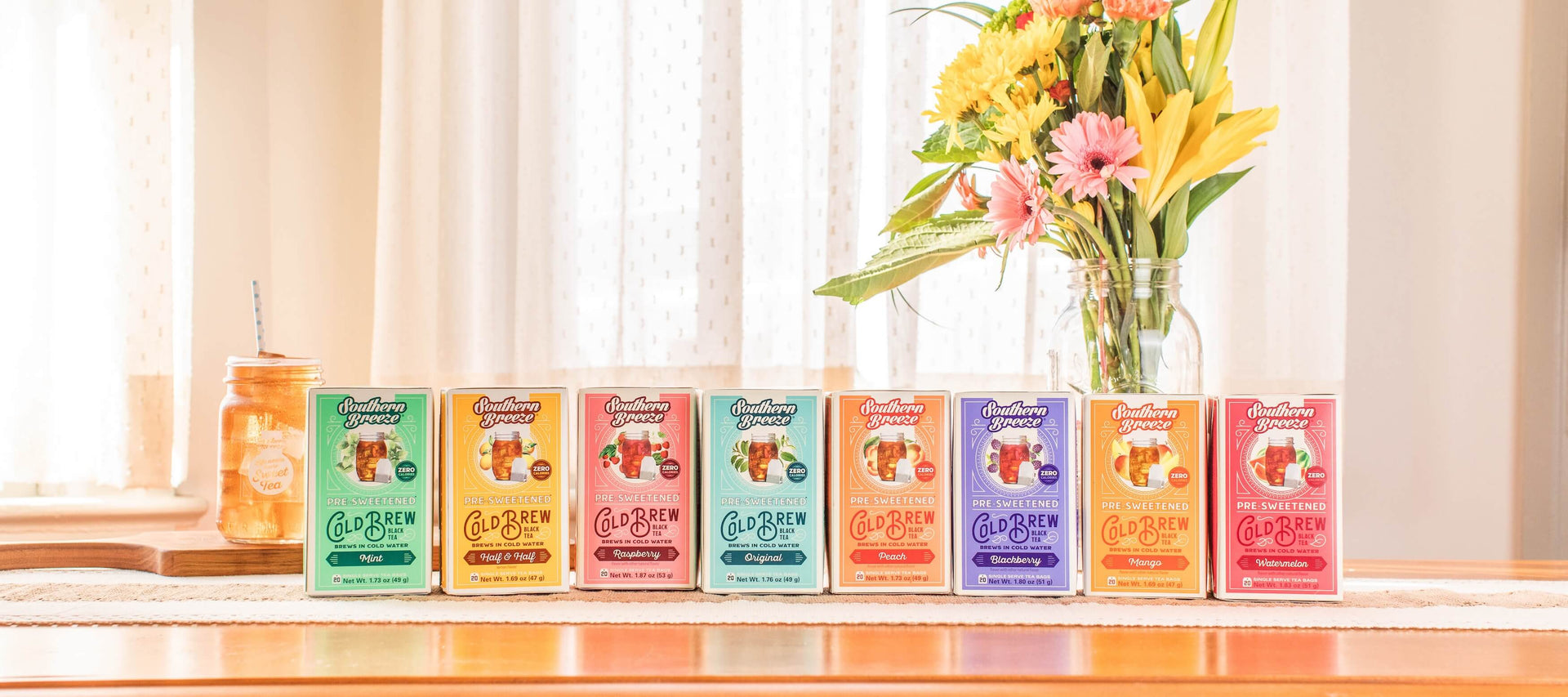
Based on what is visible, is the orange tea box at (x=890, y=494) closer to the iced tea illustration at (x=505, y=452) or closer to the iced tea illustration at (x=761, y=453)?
the iced tea illustration at (x=761, y=453)

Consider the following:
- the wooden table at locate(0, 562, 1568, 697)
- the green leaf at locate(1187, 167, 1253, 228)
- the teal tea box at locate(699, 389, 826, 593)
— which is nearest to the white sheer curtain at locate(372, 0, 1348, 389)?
the green leaf at locate(1187, 167, 1253, 228)

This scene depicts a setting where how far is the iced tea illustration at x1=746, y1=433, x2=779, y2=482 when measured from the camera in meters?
0.73

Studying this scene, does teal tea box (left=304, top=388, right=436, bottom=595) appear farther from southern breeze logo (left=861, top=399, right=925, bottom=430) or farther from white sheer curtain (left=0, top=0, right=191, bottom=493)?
white sheer curtain (left=0, top=0, right=191, bottom=493)

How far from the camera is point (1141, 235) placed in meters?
0.79

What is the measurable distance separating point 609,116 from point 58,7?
1042 mm

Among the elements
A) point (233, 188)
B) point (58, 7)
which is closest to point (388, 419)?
point (233, 188)

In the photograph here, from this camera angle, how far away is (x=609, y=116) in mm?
1845

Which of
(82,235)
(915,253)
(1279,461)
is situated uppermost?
(82,235)

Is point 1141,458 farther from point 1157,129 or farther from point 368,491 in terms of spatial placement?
point 368,491

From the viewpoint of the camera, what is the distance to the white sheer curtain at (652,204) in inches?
70.9

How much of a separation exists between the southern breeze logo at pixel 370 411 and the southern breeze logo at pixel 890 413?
1.12ft

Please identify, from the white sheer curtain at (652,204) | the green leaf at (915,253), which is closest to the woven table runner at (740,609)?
the green leaf at (915,253)

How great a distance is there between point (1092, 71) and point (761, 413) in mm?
368

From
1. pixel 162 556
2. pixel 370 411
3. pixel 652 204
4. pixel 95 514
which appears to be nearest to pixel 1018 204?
pixel 370 411
